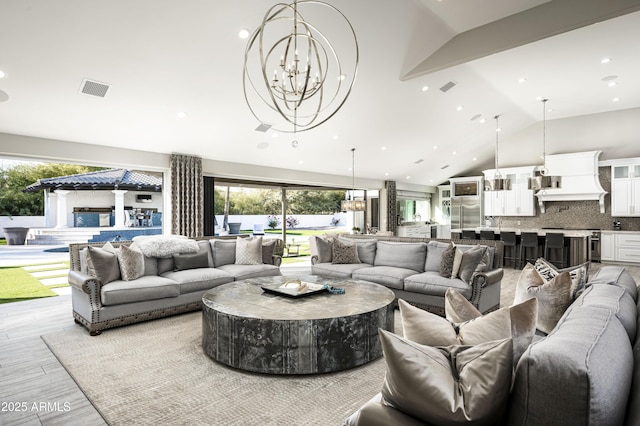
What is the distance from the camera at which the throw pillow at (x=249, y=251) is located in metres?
5.63

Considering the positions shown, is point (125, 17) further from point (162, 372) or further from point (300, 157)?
point (300, 157)

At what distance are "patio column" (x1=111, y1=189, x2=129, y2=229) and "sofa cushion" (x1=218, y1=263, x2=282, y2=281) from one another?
208 inches

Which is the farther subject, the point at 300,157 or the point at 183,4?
the point at 300,157

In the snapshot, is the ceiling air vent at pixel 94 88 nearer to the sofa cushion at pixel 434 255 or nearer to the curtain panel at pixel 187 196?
the curtain panel at pixel 187 196

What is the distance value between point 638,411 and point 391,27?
480cm

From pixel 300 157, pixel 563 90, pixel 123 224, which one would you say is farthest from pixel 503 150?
pixel 123 224

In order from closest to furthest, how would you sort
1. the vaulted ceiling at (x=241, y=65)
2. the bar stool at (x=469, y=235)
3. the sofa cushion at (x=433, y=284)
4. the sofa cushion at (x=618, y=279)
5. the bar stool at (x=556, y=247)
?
the sofa cushion at (x=618, y=279)
the vaulted ceiling at (x=241, y=65)
the sofa cushion at (x=433, y=284)
the bar stool at (x=556, y=247)
the bar stool at (x=469, y=235)

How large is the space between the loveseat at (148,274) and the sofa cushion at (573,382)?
4.07 metres

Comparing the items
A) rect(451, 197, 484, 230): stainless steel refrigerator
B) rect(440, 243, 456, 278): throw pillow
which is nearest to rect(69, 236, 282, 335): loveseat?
rect(440, 243, 456, 278): throw pillow

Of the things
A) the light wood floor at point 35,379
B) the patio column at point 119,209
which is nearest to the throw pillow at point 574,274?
the light wood floor at point 35,379

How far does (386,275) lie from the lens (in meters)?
4.88

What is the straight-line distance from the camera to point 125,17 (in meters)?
3.60

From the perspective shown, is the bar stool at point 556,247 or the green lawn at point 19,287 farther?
the bar stool at point 556,247

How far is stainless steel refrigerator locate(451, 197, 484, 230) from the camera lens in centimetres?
1248
